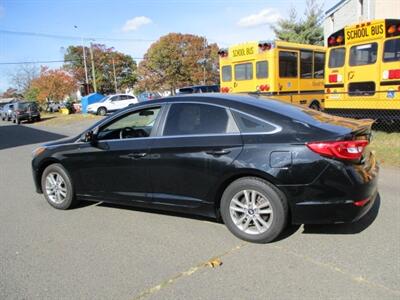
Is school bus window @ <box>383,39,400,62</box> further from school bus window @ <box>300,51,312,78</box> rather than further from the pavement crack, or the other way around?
the pavement crack

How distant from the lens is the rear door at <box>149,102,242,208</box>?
4363 millimetres

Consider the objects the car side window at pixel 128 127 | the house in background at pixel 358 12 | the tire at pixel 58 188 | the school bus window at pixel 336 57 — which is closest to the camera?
the car side window at pixel 128 127

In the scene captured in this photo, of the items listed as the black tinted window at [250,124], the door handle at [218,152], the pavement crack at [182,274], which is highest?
the black tinted window at [250,124]

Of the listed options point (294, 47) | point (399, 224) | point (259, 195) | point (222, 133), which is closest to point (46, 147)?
point (222, 133)

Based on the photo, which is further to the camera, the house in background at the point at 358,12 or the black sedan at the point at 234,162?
the house in background at the point at 358,12

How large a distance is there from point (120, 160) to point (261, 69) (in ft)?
32.0

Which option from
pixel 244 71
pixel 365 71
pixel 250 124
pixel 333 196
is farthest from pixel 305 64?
pixel 333 196

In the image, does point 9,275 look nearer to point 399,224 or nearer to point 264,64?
point 399,224

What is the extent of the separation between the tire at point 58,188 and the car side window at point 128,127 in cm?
88

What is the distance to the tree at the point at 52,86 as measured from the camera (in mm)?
51312

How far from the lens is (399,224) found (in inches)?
182

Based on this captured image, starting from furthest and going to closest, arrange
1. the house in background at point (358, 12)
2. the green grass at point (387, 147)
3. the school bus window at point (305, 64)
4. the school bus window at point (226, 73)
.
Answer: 1. the house in background at point (358, 12)
2. the school bus window at point (226, 73)
3. the school bus window at point (305, 64)
4. the green grass at point (387, 147)

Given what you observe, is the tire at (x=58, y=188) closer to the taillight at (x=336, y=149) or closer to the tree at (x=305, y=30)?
the taillight at (x=336, y=149)

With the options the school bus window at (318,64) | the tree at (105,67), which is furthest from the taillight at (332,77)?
the tree at (105,67)
